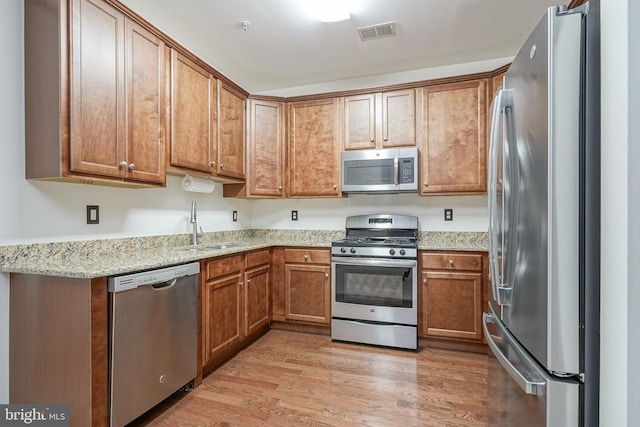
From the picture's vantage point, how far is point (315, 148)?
3.31 m

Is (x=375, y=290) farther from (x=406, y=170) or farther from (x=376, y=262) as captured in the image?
(x=406, y=170)

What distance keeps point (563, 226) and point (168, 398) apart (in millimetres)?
2270

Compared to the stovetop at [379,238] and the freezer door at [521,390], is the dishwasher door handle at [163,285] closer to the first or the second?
the stovetop at [379,238]

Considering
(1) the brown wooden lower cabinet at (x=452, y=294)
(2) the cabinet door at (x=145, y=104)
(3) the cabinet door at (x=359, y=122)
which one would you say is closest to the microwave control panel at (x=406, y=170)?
(3) the cabinet door at (x=359, y=122)

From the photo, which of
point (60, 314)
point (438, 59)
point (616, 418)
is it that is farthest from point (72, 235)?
point (438, 59)

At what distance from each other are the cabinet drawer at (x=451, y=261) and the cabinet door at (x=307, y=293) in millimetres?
893

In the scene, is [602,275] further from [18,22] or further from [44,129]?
[18,22]

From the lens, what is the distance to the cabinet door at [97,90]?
170cm

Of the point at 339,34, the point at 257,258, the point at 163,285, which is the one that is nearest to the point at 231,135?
the point at 257,258

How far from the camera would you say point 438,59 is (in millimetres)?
3078

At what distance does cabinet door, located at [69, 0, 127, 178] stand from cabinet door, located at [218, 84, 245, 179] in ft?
3.21

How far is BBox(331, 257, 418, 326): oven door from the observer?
9.16 ft

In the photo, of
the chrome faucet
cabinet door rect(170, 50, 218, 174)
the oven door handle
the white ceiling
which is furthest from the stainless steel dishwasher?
the white ceiling

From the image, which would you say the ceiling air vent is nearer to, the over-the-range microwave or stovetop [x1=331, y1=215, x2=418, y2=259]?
the over-the-range microwave
